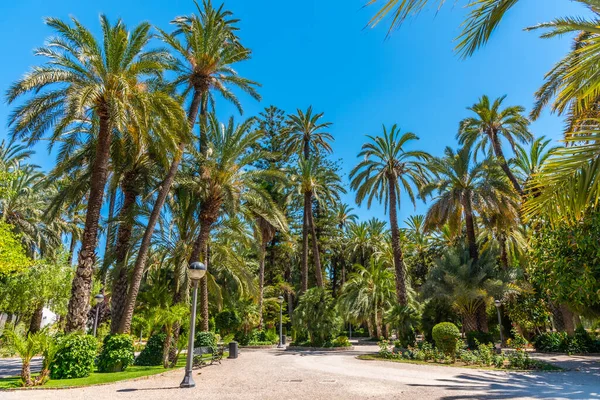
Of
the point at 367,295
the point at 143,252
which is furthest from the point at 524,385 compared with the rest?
the point at 367,295

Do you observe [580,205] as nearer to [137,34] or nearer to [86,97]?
[86,97]

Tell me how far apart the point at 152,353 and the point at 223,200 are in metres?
7.11

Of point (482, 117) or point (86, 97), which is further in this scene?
point (482, 117)

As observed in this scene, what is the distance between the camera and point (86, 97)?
11.7 metres

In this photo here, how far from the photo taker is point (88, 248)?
12844 mm

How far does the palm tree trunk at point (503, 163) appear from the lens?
73.0 feet

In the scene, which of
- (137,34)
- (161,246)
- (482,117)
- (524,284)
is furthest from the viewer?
(482,117)

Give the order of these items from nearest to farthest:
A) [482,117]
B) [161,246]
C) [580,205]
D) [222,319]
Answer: [580,205], [161,246], [482,117], [222,319]

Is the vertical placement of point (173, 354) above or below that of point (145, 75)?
below

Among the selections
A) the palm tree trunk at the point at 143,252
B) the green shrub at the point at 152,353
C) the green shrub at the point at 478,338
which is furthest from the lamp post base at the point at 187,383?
the green shrub at the point at 478,338

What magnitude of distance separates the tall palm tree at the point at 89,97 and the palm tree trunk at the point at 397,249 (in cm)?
1464

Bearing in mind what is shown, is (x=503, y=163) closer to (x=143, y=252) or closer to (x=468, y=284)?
A: (x=468, y=284)

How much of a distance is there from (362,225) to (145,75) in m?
32.7

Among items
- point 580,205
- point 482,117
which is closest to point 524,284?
point 482,117
